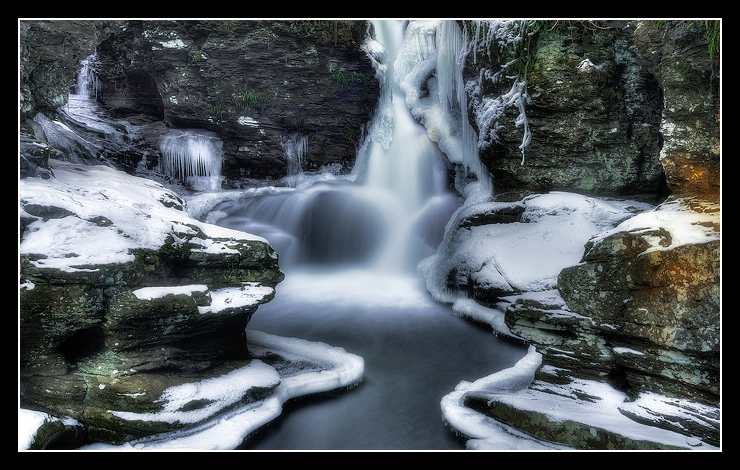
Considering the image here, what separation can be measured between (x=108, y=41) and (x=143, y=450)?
10.6 m

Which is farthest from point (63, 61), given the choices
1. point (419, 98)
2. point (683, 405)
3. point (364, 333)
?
point (419, 98)

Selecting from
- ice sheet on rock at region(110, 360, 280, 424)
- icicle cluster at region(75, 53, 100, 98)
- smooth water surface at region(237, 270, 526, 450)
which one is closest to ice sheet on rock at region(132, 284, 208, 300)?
ice sheet on rock at region(110, 360, 280, 424)

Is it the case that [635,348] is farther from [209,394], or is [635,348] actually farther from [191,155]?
[191,155]

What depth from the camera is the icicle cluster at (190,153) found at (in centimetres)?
1032

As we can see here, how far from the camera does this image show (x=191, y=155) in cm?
1046

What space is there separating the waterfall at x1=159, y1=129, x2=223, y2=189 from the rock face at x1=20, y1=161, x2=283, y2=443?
6.48m

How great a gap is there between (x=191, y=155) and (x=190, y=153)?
0.05 metres

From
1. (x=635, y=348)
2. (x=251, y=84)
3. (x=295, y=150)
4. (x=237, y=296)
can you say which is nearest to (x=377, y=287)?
(x=237, y=296)

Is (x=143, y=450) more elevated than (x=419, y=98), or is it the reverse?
(x=419, y=98)

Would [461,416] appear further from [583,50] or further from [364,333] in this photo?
[583,50]

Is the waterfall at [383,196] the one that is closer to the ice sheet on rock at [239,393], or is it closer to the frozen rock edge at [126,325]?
the ice sheet on rock at [239,393]

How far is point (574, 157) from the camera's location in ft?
23.1

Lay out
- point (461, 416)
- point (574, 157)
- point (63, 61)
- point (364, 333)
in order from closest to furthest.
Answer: point (461, 416), point (63, 61), point (364, 333), point (574, 157)

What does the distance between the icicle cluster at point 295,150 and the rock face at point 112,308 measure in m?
7.06
